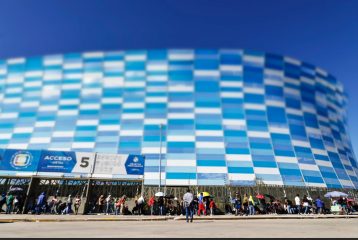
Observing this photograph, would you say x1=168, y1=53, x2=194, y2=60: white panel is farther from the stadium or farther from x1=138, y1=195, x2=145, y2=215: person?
x1=138, y1=195, x2=145, y2=215: person

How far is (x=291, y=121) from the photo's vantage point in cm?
3769

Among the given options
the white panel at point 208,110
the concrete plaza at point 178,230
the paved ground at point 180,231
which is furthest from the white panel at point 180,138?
the paved ground at point 180,231

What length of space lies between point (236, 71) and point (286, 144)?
13402 millimetres

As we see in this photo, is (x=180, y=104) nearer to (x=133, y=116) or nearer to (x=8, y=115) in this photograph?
(x=133, y=116)

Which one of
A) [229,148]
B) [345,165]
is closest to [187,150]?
[229,148]

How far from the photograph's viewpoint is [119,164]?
19.7m

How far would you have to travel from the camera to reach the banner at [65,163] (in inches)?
746

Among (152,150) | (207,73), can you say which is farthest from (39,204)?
(207,73)

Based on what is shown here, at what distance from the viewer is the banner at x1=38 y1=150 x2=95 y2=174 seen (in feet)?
62.2

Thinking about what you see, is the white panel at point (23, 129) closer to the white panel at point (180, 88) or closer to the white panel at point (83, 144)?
the white panel at point (83, 144)

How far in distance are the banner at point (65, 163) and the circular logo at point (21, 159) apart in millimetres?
935

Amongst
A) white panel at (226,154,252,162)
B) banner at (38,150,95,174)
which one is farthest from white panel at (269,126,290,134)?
banner at (38,150,95,174)

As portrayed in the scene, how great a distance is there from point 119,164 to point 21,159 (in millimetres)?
7051

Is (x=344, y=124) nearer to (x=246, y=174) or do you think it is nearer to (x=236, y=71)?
(x=236, y=71)
